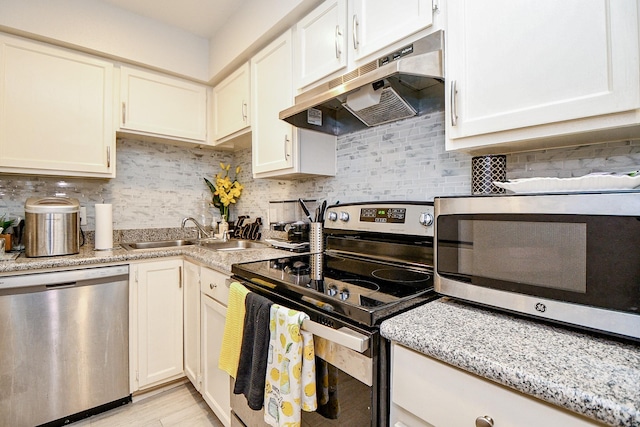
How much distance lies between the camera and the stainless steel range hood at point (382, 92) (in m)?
1.03

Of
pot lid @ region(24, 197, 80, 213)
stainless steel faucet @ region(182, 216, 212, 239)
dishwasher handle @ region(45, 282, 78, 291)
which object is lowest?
dishwasher handle @ region(45, 282, 78, 291)

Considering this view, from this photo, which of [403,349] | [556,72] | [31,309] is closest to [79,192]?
[31,309]

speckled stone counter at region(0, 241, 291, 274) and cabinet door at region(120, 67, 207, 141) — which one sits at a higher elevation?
cabinet door at region(120, 67, 207, 141)

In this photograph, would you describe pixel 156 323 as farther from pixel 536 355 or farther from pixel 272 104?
pixel 536 355

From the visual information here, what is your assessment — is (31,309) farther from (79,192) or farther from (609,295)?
(609,295)

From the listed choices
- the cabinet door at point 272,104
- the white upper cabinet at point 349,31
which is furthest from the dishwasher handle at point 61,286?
the white upper cabinet at point 349,31

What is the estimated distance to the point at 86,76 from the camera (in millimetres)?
1947

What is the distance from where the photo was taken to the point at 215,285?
1.56 meters

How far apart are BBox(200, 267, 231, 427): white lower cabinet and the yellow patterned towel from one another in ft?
0.58

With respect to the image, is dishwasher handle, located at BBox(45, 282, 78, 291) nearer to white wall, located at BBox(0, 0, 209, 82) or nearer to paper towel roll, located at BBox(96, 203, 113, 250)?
paper towel roll, located at BBox(96, 203, 113, 250)

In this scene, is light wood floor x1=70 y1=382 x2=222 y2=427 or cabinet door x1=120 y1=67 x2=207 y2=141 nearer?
light wood floor x1=70 y1=382 x2=222 y2=427

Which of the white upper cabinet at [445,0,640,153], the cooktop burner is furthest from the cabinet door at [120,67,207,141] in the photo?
the white upper cabinet at [445,0,640,153]

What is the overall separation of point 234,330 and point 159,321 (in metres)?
0.96

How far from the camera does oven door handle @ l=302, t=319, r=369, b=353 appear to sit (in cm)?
74
